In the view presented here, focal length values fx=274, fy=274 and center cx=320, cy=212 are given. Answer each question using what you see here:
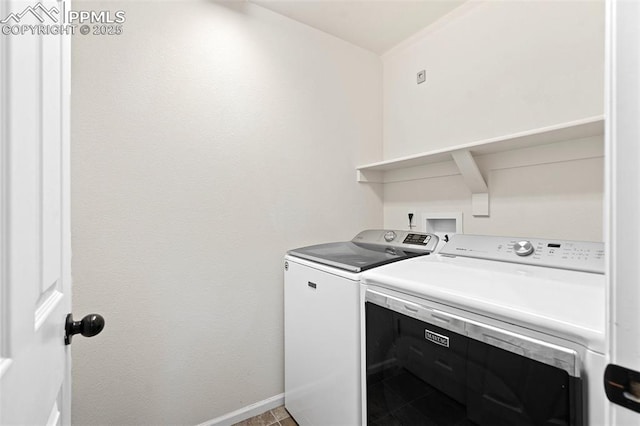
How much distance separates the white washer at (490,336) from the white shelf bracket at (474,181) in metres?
0.34

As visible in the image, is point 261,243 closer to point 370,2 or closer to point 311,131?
point 311,131

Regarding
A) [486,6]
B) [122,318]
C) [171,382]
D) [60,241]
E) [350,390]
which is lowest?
[171,382]

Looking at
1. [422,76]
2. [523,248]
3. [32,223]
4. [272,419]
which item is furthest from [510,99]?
[272,419]

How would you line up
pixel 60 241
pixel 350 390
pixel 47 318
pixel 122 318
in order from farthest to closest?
1. pixel 122 318
2. pixel 350 390
3. pixel 60 241
4. pixel 47 318

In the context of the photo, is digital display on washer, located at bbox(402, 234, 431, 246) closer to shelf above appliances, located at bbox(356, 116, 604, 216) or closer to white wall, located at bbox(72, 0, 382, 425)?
shelf above appliances, located at bbox(356, 116, 604, 216)

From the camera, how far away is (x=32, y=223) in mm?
430

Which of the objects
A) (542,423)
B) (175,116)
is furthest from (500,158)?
(175,116)

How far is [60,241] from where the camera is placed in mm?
613

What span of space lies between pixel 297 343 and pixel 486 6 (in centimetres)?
218

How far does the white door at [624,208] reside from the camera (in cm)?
38

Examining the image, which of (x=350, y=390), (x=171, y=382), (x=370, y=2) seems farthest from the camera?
(x=370, y=2)

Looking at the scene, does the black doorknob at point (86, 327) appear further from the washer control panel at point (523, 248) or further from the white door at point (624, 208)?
the washer control panel at point (523, 248)
